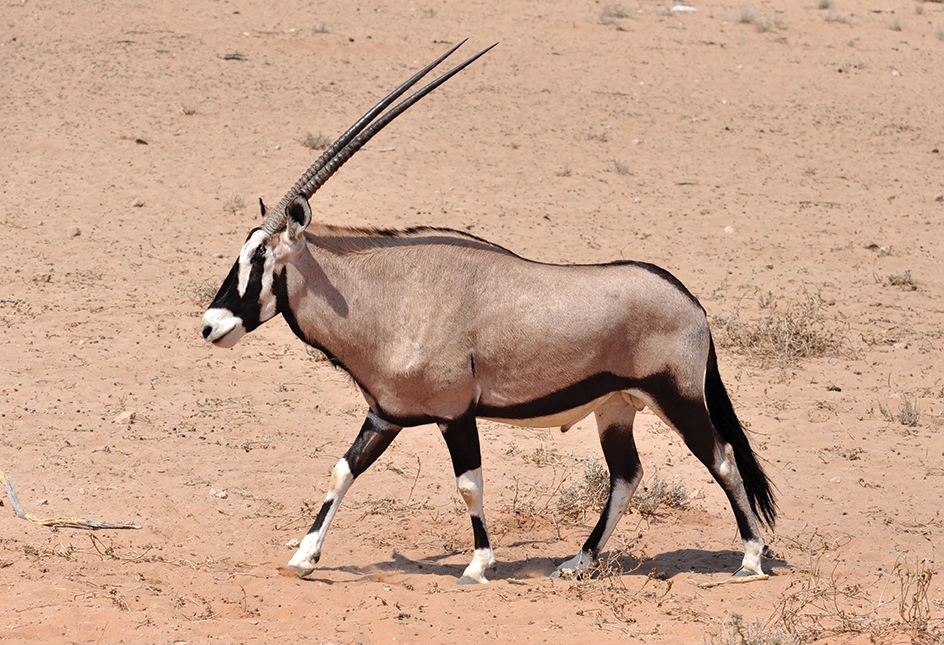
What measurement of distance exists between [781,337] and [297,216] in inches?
223

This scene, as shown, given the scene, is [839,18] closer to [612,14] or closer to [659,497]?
[612,14]

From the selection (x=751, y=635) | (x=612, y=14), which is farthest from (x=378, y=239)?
(x=612, y=14)

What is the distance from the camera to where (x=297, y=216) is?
589 cm

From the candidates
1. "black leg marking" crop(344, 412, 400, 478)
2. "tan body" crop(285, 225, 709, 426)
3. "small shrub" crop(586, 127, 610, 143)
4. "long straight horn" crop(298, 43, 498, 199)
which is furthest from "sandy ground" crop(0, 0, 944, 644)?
"long straight horn" crop(298, 43, 498, 199)

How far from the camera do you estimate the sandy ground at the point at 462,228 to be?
557 cm

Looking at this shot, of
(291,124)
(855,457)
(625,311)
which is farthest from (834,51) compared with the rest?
(625,311)

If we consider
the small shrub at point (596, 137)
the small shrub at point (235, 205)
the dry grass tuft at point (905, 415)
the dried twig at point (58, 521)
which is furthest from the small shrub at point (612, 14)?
the dried twig at point (58, 521)

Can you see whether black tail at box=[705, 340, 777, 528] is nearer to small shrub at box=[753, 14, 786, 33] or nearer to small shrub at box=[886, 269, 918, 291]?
small shrub at box=[886, 269, 918, 291]

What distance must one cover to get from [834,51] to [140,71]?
532 inches

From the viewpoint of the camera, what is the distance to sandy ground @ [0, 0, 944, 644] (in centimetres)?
557

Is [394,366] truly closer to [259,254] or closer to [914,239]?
[259,254]

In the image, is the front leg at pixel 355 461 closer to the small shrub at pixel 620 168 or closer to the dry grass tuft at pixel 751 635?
the dry grass tuft at pixel 751 635

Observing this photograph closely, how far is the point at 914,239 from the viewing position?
45.2ft

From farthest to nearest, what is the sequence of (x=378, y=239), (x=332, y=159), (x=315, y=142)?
1. (x=315, y=142)
2. (x=378, y=239)
3. (x=332, y=159)
